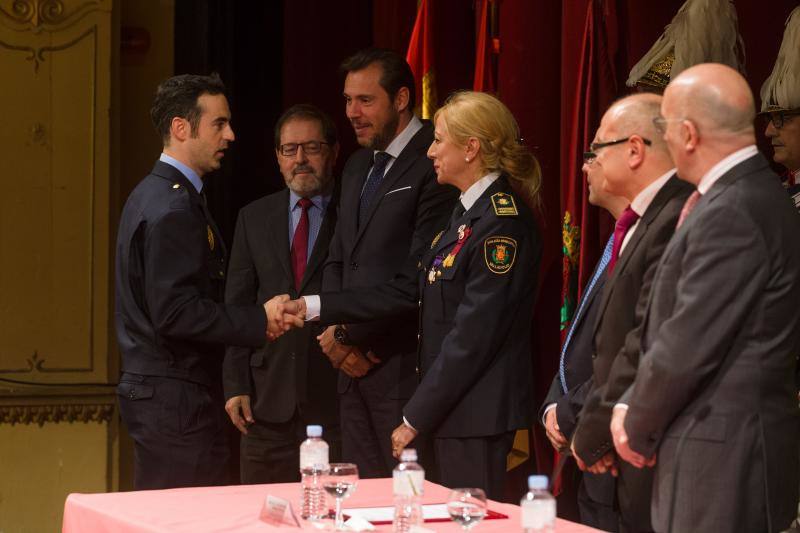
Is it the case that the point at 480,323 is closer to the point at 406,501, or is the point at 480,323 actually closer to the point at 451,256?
the point at 451,256

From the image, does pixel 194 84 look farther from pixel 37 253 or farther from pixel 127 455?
pixel 127 455

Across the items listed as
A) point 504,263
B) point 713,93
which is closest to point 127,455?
point 504,263

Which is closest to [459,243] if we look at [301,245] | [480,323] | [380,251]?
[480,323]

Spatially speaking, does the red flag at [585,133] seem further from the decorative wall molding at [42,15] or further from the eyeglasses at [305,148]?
the decorative wall molding at [42,15]

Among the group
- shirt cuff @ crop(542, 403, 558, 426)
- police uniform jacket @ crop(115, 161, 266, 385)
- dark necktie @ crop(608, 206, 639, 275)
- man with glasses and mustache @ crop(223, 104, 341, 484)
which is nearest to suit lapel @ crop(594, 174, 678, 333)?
dark necktie @ crop(608, 206, 639, 275)

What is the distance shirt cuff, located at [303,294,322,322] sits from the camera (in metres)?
4.03

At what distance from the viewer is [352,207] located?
4156 mm

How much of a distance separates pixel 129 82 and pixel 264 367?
1.83 m

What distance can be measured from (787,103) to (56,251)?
3181mm

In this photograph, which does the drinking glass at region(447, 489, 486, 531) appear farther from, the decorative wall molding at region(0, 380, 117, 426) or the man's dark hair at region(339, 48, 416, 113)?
the decorative wall molding at region(0, 380, 117, 426)

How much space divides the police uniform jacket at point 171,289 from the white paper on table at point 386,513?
43.2 inches

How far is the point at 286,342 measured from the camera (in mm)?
Result: 4469

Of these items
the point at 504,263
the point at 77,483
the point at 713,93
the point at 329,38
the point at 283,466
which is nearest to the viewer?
the point at 713,93

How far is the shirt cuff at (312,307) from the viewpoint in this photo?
13.2 feet
